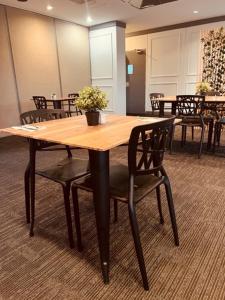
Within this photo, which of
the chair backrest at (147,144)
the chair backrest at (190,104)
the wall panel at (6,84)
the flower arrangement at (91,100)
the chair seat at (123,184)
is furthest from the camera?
the wall panel at (6,84)

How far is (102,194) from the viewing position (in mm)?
1242

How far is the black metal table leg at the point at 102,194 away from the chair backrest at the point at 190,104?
8.57 ft

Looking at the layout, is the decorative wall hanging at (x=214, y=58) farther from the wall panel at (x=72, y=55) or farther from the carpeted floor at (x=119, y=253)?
the carpeted floor at (x=119, y=253)

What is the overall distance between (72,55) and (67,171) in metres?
5.34

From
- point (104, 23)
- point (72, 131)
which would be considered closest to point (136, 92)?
point (104, 23)

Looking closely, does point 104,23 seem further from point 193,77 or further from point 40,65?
point 193,77

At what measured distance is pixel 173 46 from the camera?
6.70 m

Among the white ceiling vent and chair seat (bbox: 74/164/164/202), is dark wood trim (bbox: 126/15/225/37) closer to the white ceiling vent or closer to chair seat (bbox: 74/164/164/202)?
the white ceiling vent

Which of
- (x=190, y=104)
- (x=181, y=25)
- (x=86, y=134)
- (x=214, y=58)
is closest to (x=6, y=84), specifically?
(x=190, y=104)

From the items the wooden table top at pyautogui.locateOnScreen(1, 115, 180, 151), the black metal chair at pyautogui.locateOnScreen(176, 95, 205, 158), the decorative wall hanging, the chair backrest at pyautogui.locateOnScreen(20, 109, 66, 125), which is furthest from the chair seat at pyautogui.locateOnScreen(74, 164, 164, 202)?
the decorative wall hanging

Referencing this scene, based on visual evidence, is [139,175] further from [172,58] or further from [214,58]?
[172,58]

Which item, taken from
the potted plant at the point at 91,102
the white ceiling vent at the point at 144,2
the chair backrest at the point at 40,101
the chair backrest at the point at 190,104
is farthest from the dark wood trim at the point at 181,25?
the potted plant at the point at 91,102

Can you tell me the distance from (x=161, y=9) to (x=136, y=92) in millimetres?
2819

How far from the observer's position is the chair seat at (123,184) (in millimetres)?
1286
